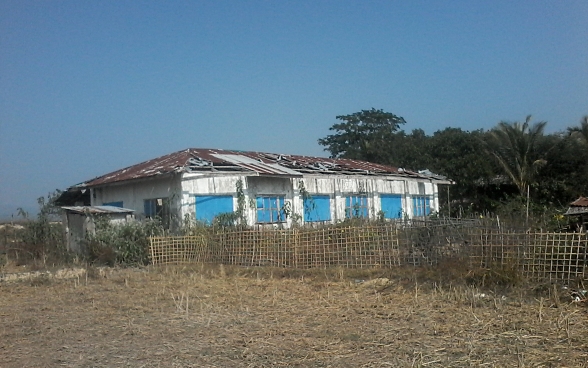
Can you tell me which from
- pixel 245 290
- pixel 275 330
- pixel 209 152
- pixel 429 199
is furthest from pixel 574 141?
pixel 275 330

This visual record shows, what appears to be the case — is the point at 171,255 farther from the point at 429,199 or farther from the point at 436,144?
the point at 436,144

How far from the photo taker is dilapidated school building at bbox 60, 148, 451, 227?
1808 cm

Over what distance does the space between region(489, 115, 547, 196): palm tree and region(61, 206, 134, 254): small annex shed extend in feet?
62.3

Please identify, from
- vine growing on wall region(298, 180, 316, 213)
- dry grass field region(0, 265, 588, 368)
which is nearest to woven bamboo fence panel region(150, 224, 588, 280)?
dry grass field region(0, 265, 588, 368)

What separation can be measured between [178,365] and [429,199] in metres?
23.6

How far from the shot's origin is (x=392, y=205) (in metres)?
25.2

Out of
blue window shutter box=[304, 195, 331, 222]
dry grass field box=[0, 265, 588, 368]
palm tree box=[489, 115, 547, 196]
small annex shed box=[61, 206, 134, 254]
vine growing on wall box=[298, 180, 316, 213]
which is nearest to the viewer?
dry grass field box=[0, 265, 588, 368]

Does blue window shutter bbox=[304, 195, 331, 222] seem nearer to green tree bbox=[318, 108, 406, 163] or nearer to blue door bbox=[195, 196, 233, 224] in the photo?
blue door bbox=[195, 196, 233, 224]

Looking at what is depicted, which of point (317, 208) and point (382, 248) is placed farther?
point (317, 208)

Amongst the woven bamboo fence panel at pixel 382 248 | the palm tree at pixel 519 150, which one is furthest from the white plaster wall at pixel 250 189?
the palm tree at pixel 519 150

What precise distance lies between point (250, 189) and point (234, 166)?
118 cm

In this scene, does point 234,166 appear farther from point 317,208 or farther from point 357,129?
point 357,129

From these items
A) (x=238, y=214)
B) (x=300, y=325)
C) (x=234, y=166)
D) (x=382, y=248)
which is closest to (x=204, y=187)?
(x=234, y=166)

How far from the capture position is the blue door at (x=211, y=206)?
18.2 metres
